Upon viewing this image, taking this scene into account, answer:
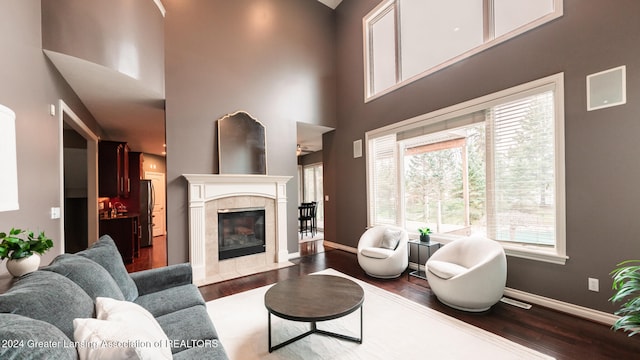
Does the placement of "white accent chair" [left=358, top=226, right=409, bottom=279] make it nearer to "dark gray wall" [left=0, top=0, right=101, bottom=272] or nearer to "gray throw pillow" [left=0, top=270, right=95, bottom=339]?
"gray throw pillow" [left=0, top=270, right=95, bottom=339]

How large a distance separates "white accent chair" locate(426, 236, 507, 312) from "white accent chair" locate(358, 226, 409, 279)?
0.66 m

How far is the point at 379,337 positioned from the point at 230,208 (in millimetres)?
2928

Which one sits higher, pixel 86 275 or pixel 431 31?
pixel 431 31

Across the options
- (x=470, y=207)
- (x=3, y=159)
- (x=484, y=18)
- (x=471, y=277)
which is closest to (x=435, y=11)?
(x=484, y=18)

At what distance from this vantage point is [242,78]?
4.39 m

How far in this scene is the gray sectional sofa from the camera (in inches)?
29.4

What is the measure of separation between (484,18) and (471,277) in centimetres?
324

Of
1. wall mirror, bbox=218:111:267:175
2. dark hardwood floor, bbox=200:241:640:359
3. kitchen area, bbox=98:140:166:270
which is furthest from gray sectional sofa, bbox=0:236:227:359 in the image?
kitchen area, bbox=98:140:166:270

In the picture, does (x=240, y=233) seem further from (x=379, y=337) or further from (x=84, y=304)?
(x=84, y=304)

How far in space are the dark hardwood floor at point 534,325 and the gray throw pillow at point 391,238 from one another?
485mm

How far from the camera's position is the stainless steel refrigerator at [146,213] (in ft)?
20.5

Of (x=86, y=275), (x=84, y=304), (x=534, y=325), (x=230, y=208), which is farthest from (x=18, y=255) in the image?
(x=534, y=325)

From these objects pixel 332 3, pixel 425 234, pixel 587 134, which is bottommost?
pixel 425 234

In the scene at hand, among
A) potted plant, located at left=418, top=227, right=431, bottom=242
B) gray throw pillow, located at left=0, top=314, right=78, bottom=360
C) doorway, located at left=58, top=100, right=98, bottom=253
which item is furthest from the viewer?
doorway, located at left=58, top=100, right=98, bottom=253
